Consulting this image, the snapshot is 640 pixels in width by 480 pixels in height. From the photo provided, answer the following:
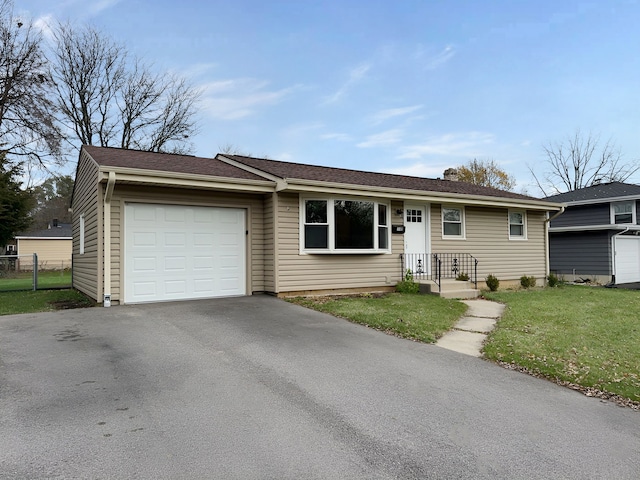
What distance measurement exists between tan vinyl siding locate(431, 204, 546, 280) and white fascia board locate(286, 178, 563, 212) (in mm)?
463

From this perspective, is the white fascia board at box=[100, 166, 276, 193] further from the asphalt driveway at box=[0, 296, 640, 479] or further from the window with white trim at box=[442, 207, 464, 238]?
the window with white trim at box=[442, 207, 464, 238]

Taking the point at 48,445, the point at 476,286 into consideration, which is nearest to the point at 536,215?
the point at 476,286

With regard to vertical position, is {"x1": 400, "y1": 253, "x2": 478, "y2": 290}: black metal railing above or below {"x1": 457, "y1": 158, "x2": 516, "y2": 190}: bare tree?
below

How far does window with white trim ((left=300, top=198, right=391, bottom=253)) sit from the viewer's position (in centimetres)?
1011

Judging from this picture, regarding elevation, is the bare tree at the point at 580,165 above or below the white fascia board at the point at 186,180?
above

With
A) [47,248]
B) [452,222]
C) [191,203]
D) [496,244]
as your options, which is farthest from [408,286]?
[47,248]

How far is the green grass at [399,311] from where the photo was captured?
6.71 m

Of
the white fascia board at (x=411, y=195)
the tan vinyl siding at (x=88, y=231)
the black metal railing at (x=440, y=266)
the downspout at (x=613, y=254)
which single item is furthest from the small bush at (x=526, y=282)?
the tan vinyl siding at (x=88, y=231)

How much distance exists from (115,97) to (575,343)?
89.8 ft

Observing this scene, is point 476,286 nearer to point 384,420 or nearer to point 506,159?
point 384,420

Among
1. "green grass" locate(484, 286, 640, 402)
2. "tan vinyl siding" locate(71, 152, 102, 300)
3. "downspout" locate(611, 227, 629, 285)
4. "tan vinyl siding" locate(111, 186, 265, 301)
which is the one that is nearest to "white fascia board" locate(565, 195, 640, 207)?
"downspout" locate(611, 227, 629, 285)

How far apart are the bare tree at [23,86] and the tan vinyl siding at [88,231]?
9106 millimetres

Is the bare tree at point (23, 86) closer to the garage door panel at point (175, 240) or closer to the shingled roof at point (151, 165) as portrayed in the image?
the shingled roof at point (151, 165)

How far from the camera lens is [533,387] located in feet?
14.4
